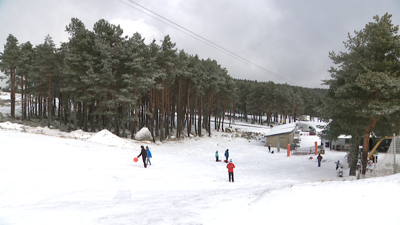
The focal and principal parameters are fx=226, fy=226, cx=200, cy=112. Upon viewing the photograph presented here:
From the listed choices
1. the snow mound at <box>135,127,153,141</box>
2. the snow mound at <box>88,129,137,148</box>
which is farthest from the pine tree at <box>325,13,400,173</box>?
the snow mound at <box>135,127,153,141</box>

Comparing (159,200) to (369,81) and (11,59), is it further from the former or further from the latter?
(11,59)

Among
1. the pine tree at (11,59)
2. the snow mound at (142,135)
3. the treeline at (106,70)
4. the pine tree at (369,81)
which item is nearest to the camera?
the pine tree at (369,81)

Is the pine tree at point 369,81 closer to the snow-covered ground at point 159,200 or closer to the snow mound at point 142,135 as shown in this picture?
the snow-covered ground at point 159,200

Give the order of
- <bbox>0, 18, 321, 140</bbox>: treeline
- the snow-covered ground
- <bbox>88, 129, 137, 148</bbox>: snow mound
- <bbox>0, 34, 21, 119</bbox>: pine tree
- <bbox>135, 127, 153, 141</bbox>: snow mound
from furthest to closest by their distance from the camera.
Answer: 1. <bbox>0, 34, 21, 119</bbox>: pine tree
2. <bbox>135, 127, 153, 141</bbox>: snow mound
3. <bbox>0, 18, 321, 140</bbox>: treeline
4. <bbox>88, 129, 137, 148</bbox>: snow mound
5. the snow-covered ground

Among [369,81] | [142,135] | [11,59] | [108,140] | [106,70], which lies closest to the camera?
[369,81]

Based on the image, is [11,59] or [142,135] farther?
[11,59]

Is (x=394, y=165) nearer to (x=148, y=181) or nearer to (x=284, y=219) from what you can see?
(x=284, y=219)

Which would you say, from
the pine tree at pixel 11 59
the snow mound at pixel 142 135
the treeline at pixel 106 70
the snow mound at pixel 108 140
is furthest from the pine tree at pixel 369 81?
the pine tree at pixel 11 59

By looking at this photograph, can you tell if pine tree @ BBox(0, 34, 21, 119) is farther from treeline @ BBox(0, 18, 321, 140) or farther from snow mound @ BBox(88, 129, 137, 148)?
snow mound @ BBox(88, 129, 137, 148)

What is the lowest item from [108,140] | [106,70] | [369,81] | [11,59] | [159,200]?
[159,200]

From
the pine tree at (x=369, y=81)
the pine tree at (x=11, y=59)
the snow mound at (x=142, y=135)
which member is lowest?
the snow mound at (x=142, y=135)

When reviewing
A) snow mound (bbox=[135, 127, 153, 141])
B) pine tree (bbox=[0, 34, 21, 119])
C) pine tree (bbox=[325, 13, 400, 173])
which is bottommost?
snow mound (bbox=[135, 127, 153, 141])

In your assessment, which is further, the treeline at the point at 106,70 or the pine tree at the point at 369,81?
the treeline at the point at 106,70

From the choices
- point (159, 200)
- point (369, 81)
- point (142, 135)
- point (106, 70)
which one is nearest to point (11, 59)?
point (106, 70)
